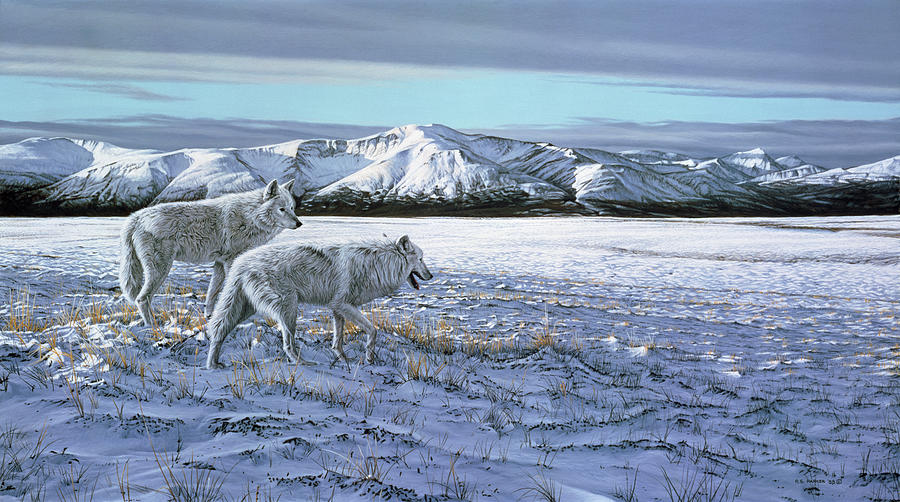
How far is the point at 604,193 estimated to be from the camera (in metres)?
198

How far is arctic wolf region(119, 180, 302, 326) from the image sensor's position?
7.95 meters

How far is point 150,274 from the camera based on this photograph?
7.85 meters

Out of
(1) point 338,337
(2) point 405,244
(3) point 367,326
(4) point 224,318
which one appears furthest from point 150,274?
(2) point 405,244

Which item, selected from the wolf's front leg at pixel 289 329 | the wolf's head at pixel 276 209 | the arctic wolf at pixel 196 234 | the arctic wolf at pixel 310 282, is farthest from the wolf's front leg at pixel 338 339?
→ the wolf's head at pixel 276 209

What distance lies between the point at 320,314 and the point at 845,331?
33.2 feet

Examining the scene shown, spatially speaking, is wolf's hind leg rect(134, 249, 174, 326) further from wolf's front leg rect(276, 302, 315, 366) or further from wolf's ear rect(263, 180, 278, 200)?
wolf's front leg rect(276, 302, 315, 366)

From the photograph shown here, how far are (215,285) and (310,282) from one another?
2334mm

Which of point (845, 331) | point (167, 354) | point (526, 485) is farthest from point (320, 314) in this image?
point (845, 331)

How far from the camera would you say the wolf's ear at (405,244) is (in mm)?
7477

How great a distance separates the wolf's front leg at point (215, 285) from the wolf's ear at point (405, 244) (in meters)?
2.67

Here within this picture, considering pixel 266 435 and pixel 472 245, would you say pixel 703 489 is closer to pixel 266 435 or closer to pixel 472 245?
pixel 266 435

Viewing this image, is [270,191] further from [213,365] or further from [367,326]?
[213,365]

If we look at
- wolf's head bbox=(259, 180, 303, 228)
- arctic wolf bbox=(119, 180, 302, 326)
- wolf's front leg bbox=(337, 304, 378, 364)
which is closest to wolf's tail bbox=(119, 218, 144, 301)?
arctic wolf bbox=(119, 180, 302, 326)

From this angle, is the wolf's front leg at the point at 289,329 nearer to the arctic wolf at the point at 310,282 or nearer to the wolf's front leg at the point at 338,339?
the arctic wolf at the point at 310,282
